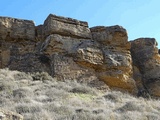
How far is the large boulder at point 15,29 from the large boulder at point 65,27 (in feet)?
2.91

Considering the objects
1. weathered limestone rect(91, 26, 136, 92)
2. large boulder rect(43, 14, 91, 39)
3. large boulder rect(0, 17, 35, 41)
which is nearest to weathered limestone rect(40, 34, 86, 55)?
large boulder rect(43, 14, 91, 39)

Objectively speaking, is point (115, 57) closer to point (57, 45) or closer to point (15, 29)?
point (57, 45)

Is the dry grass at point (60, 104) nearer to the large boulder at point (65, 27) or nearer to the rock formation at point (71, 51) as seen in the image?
the rock formation at point (71, 51)

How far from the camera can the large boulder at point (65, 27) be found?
16.7 meters

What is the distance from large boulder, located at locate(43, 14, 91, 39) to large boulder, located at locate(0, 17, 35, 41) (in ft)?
2.91

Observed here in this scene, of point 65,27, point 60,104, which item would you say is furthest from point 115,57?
point 60,104

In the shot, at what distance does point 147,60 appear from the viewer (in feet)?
64.1

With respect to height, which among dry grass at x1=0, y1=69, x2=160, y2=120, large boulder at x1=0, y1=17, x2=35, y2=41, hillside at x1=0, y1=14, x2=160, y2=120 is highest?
large boulder at x1=0, y1=17, x2=35, y2=41

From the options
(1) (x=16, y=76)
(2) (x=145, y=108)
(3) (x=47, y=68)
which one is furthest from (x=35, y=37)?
(2) (x=145, y=108)

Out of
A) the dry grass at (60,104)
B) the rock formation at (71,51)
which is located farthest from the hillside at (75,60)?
the dry grass at (60,104)

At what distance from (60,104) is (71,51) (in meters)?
7.13

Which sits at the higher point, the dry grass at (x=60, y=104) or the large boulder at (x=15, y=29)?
the large boulder at (x=15, y=29)

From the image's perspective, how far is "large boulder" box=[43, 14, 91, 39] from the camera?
16719 millimetres

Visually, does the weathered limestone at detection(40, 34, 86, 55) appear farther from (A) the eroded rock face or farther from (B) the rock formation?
(A) the eroded rock face
